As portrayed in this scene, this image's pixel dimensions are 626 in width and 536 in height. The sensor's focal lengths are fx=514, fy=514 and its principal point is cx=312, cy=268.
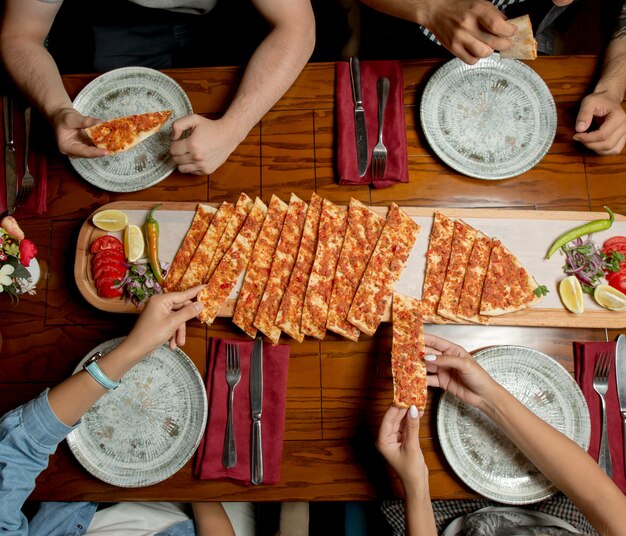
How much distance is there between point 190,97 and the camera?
2910 millimetres

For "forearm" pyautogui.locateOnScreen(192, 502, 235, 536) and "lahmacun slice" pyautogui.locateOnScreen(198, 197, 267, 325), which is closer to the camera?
"lahmacun slice" pyautogui.locateOnScreen(198, 197, 267, 325)

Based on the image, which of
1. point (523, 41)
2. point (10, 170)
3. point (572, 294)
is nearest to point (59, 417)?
point (10, 170)

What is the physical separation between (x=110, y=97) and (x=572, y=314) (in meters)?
2.74

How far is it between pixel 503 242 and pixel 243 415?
1.60 meters

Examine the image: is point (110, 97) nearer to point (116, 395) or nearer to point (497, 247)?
point (116, 395)

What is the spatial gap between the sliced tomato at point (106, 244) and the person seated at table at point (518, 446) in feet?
5.27

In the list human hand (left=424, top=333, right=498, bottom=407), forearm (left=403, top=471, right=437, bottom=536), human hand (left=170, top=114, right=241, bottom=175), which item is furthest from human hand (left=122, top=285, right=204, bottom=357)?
forearm (left=403, top=471, right=437, bottom=536)

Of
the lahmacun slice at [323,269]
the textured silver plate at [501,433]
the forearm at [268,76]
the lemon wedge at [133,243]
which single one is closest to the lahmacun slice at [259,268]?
the lahmacun slice at [323,269]

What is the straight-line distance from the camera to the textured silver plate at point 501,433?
2.45 m

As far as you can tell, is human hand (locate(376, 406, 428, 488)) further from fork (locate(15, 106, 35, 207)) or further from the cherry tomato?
fork (locate(15, 106, 35, 207))

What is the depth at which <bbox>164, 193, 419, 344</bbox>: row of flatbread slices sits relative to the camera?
257 cm

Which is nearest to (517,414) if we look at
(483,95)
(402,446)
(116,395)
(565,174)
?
(402,446)

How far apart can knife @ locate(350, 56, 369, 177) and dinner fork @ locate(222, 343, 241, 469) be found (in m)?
1.16

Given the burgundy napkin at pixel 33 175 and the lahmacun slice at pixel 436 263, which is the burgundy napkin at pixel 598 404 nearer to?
the lahmacun slice at pixel 436 263
